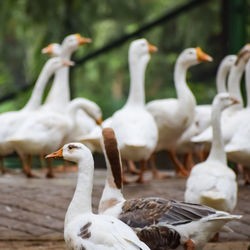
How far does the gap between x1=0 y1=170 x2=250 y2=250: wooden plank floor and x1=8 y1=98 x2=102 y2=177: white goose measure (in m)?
0.35

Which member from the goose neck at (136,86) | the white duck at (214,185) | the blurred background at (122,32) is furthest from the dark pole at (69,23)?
the white duck at (214,185)

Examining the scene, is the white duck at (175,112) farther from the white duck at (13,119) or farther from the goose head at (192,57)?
the white duck at (13,119)

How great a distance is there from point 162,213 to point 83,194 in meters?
0.52

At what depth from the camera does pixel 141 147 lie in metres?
6.14

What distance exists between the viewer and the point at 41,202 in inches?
227

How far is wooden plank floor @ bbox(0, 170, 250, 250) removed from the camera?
17.0ft

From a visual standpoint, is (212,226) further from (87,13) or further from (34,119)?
(87,13)

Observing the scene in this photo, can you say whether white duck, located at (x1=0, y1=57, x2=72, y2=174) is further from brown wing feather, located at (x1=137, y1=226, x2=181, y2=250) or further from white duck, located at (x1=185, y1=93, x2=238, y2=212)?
brown wing feather, located at (x1=137, y1=226, x2=181, y2=250)

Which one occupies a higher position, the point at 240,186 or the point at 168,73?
the point at 168,73

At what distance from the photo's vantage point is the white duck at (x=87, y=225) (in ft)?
11.2

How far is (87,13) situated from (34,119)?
11.0 ft

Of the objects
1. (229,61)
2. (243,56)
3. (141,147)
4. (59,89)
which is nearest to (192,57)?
(229,61)

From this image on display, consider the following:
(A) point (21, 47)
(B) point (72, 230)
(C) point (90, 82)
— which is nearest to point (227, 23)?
Result: (B) point (72, 230)

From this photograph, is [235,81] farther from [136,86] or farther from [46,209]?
[46,209]
